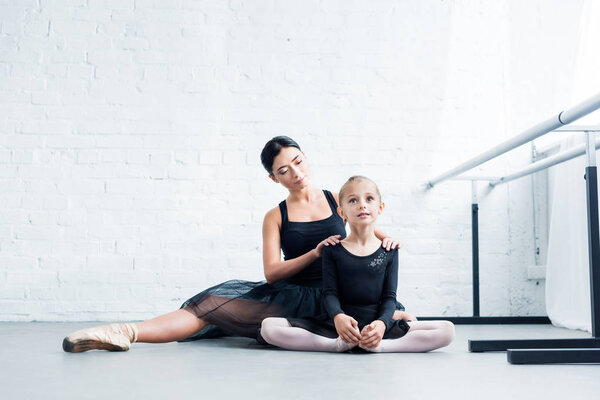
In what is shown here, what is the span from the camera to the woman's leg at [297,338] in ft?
5.44

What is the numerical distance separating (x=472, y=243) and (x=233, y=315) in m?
1.35

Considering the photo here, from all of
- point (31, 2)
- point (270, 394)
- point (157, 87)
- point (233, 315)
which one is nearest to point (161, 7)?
point (157, 87)

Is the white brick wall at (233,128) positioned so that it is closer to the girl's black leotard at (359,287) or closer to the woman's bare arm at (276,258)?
the woman's bare arm at (276,258)

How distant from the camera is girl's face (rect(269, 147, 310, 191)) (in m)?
1.91

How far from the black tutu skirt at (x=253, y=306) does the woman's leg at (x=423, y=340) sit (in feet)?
0.82

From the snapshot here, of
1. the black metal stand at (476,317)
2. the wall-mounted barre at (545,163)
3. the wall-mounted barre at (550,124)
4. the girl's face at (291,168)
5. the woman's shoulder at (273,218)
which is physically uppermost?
the wall-mounted barre at (550,124)

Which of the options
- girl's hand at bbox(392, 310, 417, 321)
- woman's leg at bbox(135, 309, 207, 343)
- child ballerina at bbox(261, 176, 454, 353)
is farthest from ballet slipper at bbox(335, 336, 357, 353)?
woman's leg at bbox(135, 309, 207, 343)

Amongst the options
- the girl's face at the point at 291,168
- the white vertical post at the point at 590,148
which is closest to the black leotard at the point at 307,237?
the girl's face at the point at 291,168

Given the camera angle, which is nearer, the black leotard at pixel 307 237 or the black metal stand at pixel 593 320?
the black metal stand at pixel 593 320

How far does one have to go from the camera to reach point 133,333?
167cm

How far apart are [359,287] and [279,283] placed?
33 centimetres

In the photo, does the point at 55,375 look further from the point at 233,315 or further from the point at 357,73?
the point at 357,73

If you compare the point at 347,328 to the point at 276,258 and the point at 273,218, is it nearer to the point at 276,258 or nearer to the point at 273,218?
the point at 276,258

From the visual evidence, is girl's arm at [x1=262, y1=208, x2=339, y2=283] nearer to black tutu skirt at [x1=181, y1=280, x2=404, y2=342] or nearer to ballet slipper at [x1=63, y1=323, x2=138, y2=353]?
black tutu skirt at [x1=181, y1=280, x2=404, y2=342]
